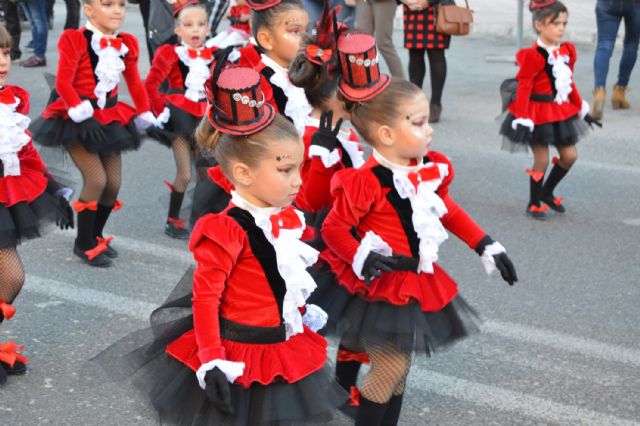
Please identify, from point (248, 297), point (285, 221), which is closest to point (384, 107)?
point (285, 221)

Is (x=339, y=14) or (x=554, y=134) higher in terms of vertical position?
(x=554, y=134)

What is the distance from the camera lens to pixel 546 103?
24.1ft

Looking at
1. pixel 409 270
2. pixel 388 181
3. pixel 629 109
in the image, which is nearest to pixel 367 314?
pixel 409 270

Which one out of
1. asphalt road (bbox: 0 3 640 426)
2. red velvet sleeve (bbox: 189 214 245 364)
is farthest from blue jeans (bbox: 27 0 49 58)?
red velvet sleeve (bbox: 189 214 245 364)

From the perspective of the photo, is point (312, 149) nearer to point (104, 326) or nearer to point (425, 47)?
point (104, 326)

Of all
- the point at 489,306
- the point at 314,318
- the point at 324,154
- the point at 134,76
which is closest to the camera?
the point at 314,318

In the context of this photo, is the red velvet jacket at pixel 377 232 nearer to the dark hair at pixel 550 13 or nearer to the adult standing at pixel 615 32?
the dark hair at pixel 550 13

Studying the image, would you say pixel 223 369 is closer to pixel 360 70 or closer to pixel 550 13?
pixel 360 70

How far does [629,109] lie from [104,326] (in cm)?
701

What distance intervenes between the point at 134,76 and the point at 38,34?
7.33 meters

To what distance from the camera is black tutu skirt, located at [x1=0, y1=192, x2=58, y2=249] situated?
4.74 metres

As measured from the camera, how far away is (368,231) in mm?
4004

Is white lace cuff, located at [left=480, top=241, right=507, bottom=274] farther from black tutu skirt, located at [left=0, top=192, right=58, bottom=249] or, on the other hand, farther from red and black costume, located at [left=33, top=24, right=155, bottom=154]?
red and black costume, located at [left=33, top=24, right=155, bottom=154]

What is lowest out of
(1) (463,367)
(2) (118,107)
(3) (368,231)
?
(1) (463,367)
